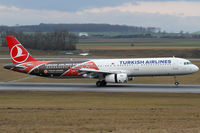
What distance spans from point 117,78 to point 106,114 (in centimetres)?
2112

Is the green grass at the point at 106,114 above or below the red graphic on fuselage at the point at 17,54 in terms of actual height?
below

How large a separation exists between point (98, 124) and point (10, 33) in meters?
160

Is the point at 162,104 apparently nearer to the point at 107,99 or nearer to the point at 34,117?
the point at 107,99

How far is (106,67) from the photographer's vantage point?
4947 centimetres

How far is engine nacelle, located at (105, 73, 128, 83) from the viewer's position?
4694 cm

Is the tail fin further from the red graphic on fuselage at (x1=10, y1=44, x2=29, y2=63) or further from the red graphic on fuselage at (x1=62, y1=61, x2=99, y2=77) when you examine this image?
the red graphic on fuselage at (x1=62, y1=61, x2=99, y2=77)

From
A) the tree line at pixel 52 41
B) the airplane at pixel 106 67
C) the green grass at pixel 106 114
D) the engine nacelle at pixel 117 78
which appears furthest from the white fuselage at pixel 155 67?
the tree line at pixel 52 41

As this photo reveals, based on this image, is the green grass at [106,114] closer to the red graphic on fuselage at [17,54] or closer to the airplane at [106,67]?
the airplane at [106,67]

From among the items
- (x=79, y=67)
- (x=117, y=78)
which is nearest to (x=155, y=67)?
(x=117, y=78)

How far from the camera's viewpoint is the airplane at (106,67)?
1891 inches

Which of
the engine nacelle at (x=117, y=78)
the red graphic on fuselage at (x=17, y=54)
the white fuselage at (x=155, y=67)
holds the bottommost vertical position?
the engine nacelle at (x=117, y=78)

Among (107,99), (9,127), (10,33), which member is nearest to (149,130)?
(9,127)

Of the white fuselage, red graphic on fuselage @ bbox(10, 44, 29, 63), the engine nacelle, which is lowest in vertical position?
the engine nacelle

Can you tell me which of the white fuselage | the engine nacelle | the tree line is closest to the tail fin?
the engine nacelle
